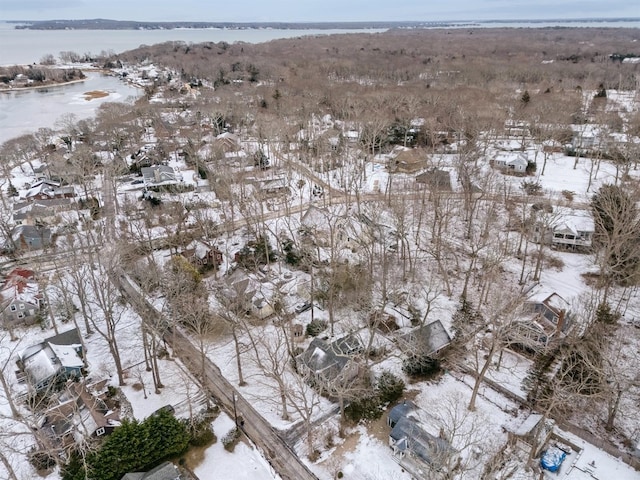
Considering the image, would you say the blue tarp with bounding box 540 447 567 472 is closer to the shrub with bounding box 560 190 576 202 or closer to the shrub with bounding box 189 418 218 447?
the shrub with bounding box 189 418 218 447

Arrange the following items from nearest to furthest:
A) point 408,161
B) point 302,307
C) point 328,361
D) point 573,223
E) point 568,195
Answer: point 328,361
point 302,307
point 573,223
point 568,195
point 408,161

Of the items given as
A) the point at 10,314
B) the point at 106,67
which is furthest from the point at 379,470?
the point at 106,67

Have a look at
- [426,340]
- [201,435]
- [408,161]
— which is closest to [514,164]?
[408,161]

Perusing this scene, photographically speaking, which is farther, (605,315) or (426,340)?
(605,315)

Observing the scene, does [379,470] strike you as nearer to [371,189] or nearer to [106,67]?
[371,189]

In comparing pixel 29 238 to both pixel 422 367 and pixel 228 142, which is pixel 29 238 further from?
pixel 422 367

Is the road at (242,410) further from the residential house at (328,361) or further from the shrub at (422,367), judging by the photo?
the shrub at (422,367)

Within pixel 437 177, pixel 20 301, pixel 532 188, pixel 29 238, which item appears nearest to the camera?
pixel 20 301
